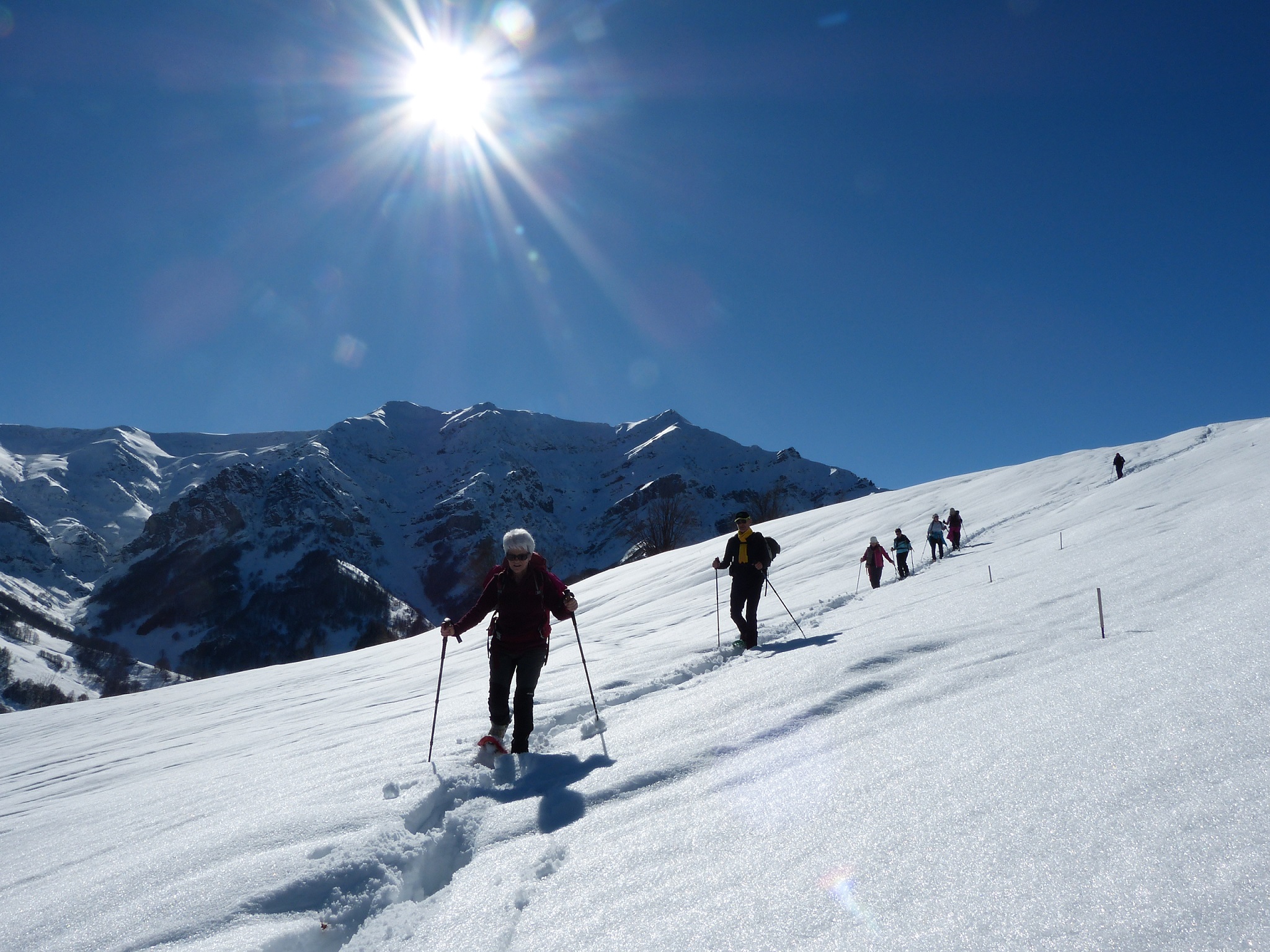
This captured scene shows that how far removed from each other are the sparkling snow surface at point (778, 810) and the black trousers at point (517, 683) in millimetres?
278

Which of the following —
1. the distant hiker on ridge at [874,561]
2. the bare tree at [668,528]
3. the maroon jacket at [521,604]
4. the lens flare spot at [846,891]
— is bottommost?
the lens flare spot at [846,891]

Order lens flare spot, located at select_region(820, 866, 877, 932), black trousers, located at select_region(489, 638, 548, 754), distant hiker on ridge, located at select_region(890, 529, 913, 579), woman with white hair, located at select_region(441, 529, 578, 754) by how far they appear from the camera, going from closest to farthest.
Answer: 1. lens flare spot, located at select_region(820, 866, 877, 932)
2. black trousers, located at select_region(489, 638, 548, 754)
3. woman with white hair, located at select_region(441, 529, 578, 754)
4. distant hiker on ridge, located at select_region(890, 529, 913, 579)

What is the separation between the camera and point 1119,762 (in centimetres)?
292

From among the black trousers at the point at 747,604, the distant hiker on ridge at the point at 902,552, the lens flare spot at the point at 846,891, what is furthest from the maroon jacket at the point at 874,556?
the lens flare spot at the point at 846,891

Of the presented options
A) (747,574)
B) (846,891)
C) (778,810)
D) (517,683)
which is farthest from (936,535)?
(846,891)

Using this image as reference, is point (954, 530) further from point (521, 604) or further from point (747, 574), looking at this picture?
point (521, 604)

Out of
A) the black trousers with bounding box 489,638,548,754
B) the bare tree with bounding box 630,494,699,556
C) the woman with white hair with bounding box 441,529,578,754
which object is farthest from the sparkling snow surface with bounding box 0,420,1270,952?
the bare tree with bounding box 630,494,699,556

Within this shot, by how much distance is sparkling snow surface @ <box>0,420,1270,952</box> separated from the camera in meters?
2.24

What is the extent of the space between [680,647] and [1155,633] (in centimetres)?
541

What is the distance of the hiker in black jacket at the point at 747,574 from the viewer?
8492 millimetres

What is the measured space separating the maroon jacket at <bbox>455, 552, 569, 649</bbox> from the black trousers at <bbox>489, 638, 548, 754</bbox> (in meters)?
0.08

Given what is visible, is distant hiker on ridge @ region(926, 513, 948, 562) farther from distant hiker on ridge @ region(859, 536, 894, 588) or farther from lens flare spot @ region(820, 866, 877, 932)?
lens flare spot @ region(820, 866, 877, 932)

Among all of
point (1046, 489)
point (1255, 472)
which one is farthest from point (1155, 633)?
point (1046, 489)

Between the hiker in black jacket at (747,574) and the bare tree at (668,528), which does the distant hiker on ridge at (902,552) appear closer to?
the hiker in black jacket at (747,574)
